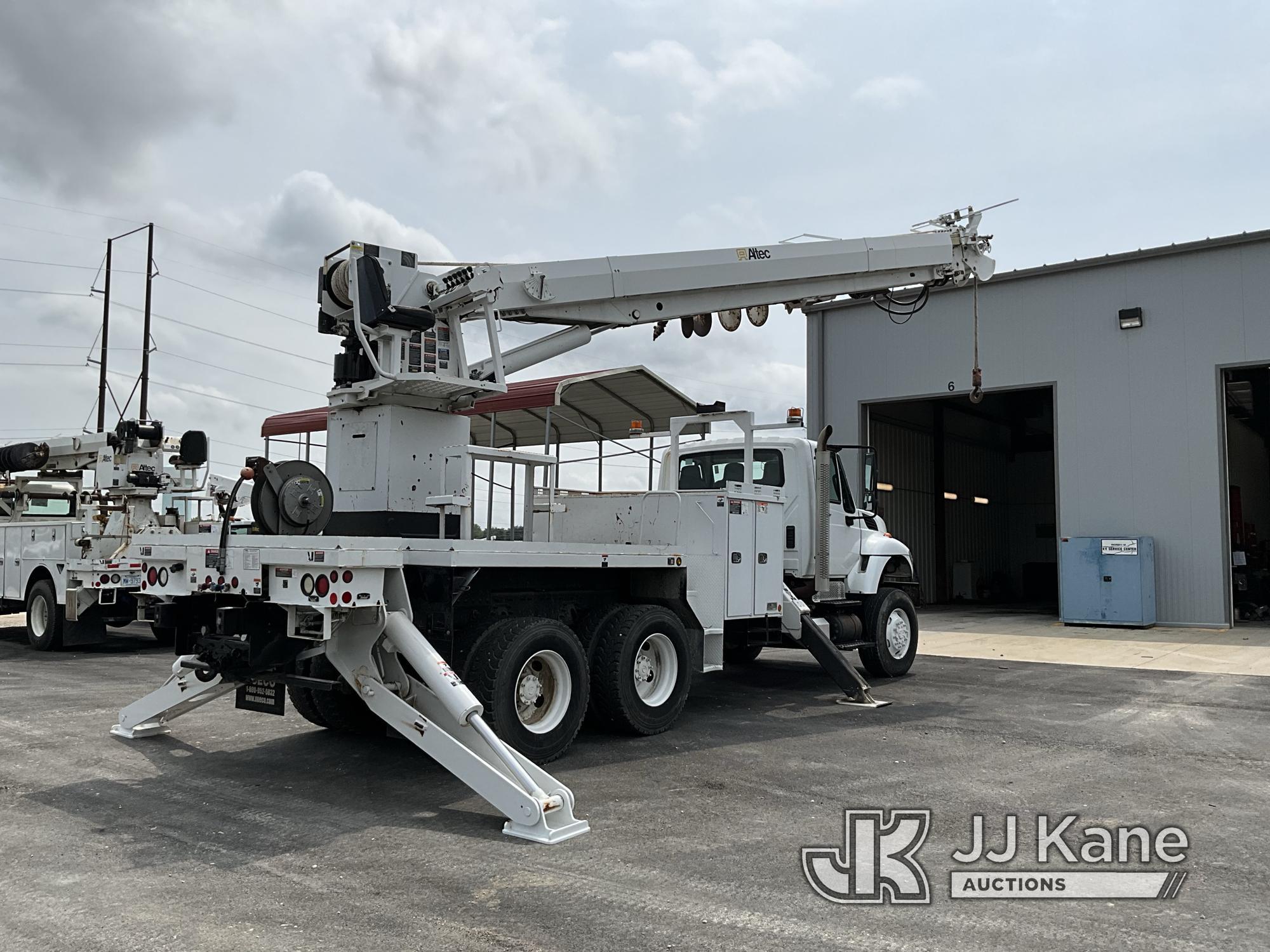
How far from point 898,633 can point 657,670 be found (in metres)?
4.33

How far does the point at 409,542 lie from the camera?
237 inches

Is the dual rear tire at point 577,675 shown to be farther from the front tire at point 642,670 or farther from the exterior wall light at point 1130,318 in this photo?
the exterior wall light at point 1130,318

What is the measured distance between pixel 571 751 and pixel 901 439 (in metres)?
22.5

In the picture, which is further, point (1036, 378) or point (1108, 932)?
point (1036, 378)

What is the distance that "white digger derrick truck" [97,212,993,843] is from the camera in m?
5.85

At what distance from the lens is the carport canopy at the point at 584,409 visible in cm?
1230

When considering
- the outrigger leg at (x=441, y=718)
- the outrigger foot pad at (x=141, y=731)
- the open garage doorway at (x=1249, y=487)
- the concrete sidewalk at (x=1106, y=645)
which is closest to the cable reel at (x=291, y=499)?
the outrigger leg at (x=441, y=718)

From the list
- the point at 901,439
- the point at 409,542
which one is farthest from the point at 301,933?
the point at 901,439

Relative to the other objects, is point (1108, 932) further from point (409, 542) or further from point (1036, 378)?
point (1036, 378)

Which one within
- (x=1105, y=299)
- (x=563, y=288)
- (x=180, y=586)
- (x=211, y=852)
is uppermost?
(x=1105, y=299)

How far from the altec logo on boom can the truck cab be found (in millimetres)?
4597

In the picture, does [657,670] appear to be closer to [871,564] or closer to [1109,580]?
[871,564]

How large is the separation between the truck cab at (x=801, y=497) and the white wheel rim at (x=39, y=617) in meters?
9.32

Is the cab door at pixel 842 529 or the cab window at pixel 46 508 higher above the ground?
the cab window at pixel 46 508
